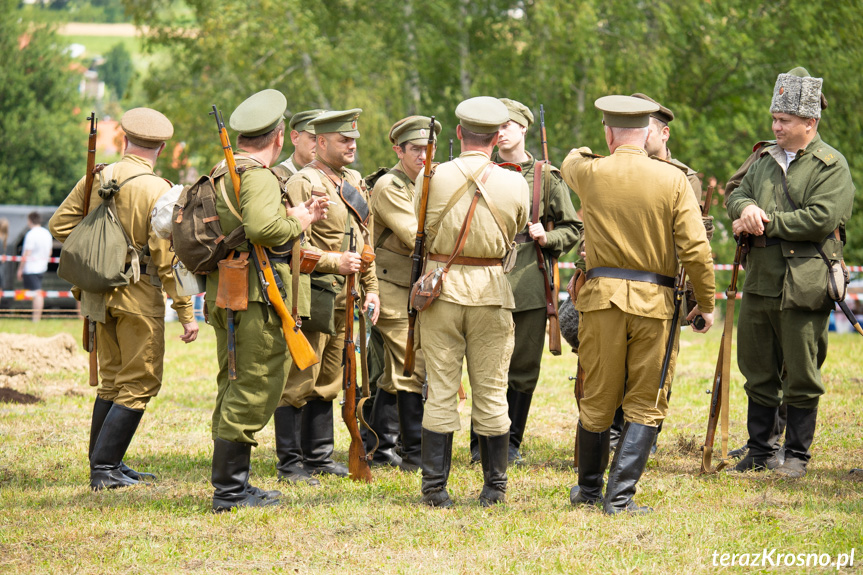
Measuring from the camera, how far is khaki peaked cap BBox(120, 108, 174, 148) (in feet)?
19.5

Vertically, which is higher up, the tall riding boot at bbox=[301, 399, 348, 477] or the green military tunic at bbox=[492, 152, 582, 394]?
the green military tunic at bbox=[492, 152, 582, 394]

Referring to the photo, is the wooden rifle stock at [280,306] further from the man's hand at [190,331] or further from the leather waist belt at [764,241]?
the leather waist belt at [764,241]

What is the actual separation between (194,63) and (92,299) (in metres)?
19.4

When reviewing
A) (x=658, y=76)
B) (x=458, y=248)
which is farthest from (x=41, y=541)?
(x=658, y=76)

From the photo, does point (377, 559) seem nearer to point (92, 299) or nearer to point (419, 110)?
point (92, 299)

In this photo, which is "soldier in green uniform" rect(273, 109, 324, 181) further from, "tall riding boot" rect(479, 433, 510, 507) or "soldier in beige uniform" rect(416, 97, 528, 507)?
"tall riding boot" rect(479, 433, 510, 507)

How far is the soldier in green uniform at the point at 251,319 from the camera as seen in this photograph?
506 centimetres

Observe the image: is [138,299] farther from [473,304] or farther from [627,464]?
[627,464]

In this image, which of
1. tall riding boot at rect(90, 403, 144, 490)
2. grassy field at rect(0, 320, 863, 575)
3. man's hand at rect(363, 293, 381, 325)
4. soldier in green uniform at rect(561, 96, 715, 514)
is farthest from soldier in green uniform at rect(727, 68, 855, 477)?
tall riding boot at rect(90, 403, 144, 490)

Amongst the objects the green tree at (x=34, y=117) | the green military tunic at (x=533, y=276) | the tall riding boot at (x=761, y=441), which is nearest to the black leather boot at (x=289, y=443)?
the green military tunic at (x=533, y=276)

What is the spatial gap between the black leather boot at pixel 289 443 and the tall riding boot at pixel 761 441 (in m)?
2.90

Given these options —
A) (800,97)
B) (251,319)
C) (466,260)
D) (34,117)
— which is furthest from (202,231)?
(34,117)

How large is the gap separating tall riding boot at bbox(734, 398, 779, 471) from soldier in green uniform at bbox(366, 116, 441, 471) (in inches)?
86.5

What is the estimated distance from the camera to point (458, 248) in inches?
206
